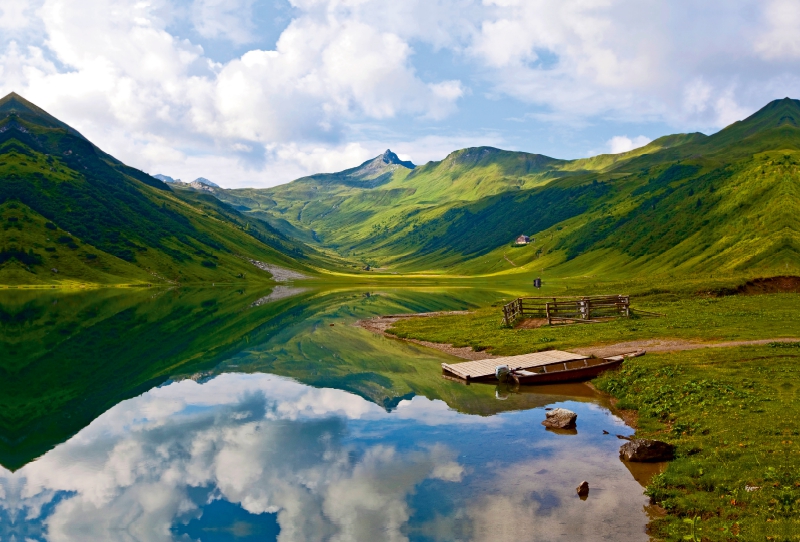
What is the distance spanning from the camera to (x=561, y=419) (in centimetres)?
3266

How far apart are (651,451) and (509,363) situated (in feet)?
73.0

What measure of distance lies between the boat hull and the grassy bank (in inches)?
59.6

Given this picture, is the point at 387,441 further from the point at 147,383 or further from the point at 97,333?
the point at 97,333

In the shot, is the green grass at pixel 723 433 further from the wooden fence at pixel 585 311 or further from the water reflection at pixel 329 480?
the wooden fence at pixel 585 311

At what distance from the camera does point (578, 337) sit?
57250mm

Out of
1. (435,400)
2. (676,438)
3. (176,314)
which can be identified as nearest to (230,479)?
(435,400)

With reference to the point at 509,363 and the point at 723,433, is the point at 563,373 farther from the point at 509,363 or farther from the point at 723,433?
the point at 723,433

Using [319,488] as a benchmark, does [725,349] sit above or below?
above

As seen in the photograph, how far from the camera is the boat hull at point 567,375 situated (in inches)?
1731

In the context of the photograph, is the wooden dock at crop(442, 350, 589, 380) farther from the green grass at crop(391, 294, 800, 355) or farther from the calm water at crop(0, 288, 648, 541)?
the green grass at crop(391, 294, 800, 355)

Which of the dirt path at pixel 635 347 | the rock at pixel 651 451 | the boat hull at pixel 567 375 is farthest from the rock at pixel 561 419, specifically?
the dirt path at pixel 635 347

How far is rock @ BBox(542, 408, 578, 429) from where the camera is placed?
32375 mm

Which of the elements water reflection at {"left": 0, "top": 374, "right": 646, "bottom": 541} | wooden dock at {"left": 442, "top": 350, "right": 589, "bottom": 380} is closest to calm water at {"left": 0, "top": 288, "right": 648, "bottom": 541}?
water reflection at {"left": 0, "top": 374, "right": 646, "bottom": 541}

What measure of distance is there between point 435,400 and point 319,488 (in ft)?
57.4
